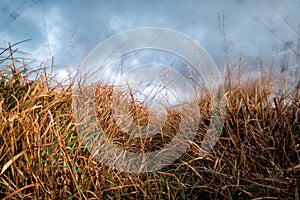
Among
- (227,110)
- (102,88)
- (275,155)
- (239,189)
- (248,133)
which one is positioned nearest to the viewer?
(239,189)

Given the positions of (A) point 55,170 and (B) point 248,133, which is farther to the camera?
(B) point 248,133

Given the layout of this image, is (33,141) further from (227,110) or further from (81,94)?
(227,110)

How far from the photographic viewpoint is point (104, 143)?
2.36 meters

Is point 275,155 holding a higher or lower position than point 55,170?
higher

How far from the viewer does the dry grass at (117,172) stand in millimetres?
1723

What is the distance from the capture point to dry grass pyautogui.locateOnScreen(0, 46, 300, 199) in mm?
1723

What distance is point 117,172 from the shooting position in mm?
2193

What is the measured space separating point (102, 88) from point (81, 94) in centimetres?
57

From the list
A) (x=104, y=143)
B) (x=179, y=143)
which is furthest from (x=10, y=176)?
(x=179, y=143)

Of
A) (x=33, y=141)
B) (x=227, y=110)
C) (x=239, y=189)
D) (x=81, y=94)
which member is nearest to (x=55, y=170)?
(x=33, y=141)

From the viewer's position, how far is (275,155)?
6.88 ft

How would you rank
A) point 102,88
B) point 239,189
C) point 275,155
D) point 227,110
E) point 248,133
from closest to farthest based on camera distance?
point 239,189, point 275,155, point 248,133, point 227,110, point 102,88

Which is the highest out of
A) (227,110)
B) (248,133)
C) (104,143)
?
(227,110)

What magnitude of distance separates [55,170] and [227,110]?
4.74 feet
